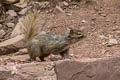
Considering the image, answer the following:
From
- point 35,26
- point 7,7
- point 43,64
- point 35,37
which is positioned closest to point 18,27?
point 7,7

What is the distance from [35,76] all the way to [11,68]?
0.98 feet

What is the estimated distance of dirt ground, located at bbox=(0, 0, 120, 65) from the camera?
7.60 metres

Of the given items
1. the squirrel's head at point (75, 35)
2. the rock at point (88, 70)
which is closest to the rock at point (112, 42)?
the squirrel's head at point (75, 35)

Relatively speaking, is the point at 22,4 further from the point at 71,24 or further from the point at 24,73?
the point at 24,73

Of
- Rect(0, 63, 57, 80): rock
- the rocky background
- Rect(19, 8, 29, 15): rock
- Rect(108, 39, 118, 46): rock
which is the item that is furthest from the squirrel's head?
Rect(19, 8, 29, 15): rock

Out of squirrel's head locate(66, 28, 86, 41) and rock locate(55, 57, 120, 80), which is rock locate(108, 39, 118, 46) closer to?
squirrel's head locate(66, 28, 86, 41)

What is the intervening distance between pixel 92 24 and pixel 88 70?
4.40 m

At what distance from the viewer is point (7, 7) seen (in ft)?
30.6

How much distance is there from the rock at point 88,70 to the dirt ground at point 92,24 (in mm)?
2870

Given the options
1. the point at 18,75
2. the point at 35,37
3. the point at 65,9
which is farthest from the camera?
the point at 65,9

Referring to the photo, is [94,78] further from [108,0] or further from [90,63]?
[108,0]

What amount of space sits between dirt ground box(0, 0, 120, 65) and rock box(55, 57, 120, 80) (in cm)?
287

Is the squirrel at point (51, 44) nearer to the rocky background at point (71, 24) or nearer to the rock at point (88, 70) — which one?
the rocky background at point (71, 24)

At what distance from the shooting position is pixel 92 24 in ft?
28.2
